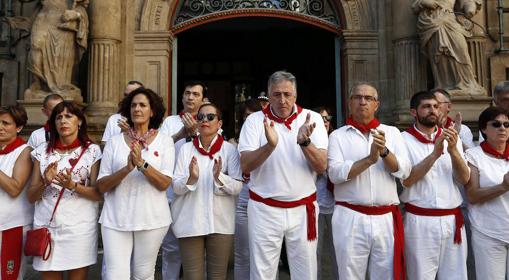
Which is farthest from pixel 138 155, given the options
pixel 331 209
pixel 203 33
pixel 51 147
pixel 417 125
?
pixel 203 33

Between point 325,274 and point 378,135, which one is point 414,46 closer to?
point 325,274

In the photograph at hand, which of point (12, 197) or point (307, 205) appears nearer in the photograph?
point (307, 205)

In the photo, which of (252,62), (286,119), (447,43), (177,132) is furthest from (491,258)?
(252,62)

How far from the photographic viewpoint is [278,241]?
3680 millimetres

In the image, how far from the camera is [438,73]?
308 inches

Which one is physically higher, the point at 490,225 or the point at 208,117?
the point at 208,117

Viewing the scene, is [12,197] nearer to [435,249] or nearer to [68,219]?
[68,219]

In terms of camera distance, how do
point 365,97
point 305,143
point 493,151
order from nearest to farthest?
1. point 305,143
2. point 365,97
3. point 493,151

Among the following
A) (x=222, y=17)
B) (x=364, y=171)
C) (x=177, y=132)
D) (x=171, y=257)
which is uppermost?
(x=222, y=17)

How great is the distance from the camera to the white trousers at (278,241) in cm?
365

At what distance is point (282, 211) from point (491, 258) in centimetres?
172

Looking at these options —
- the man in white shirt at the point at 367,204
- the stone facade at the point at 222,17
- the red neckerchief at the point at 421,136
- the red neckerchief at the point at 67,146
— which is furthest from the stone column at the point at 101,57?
the red neckerchief at the point at 421,136

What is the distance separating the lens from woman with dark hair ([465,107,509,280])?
3.78 m

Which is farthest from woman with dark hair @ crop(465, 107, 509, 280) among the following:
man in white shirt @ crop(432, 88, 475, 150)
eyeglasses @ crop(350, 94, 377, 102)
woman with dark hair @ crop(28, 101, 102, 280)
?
woman with dark hair @ crop(28, 101, 102, 280)
